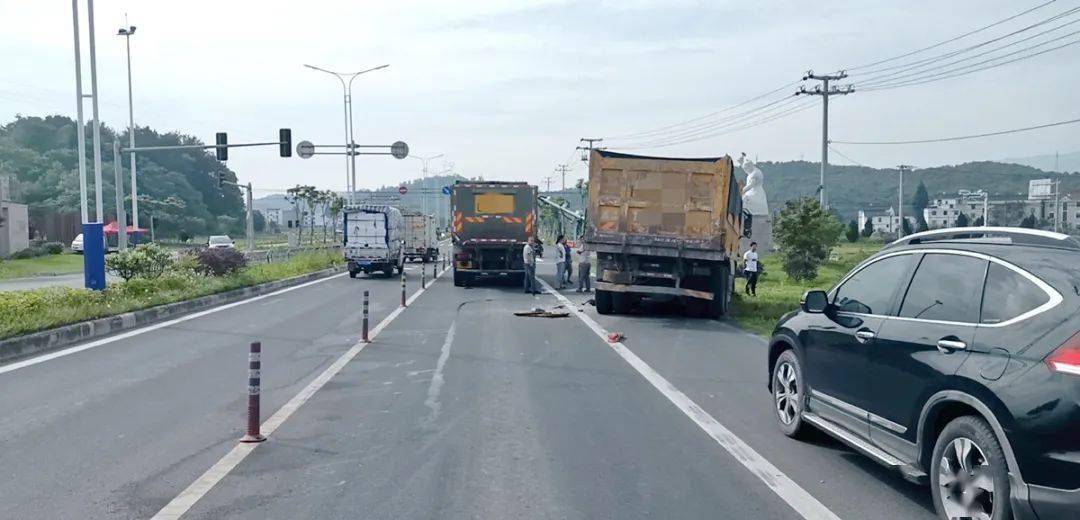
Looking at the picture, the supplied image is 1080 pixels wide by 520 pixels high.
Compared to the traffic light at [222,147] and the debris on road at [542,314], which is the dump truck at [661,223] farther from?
the traffic light at [222,147]

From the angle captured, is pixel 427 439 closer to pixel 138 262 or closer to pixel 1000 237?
pixel 1000 237

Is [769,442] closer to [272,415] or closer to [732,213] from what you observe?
[272,415]

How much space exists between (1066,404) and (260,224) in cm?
12454

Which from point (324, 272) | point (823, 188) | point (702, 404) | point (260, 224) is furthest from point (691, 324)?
point (260, 224)

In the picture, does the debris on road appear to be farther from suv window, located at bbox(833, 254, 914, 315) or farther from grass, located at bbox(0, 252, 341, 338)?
suv window, located at bbox(833, 254, 914, 315)

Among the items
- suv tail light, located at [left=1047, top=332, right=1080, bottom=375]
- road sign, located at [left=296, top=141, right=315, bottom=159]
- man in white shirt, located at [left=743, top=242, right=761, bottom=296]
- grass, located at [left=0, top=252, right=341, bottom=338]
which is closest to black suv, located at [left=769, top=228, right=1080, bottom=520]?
suv tail light, located at [left=1047, top=332, right=1080, bottom=375]

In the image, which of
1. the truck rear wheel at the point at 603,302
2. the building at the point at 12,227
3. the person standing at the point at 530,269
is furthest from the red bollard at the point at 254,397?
the building at the point at 12,227

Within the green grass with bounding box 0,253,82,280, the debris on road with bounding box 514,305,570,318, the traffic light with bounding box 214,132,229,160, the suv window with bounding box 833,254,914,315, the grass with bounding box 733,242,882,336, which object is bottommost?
the green grass with bounding box 0,253,82,280

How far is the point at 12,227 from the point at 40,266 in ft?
39.9

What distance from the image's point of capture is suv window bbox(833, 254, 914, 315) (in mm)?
6629

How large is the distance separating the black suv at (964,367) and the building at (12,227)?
5343 centimetres

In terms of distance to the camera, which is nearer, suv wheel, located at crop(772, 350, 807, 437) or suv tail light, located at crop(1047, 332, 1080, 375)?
suv tail light, located at crop(1047, 332, 1080, 375)

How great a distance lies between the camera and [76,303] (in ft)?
58.5

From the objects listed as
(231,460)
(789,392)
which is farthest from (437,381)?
(789,392)
